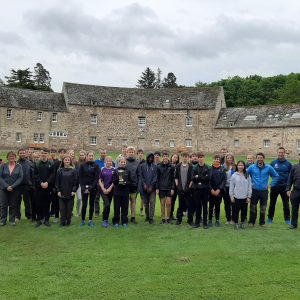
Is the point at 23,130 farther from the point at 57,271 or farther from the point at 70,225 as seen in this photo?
the point at 57,271

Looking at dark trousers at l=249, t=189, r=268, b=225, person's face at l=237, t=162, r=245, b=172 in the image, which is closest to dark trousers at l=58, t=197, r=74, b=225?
person's face at l=237, t=162, r=245, b=172

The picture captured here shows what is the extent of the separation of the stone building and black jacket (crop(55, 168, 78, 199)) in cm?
3638

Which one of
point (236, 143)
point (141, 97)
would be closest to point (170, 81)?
point (141, 97)

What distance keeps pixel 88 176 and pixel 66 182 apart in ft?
1.99

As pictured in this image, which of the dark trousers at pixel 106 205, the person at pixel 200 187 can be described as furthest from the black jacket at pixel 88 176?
the person at pixel 200 187

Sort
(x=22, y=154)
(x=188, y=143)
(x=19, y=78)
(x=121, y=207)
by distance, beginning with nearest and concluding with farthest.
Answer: (x=121, y=207)
(x=22, y=154)
(x=188, y=143)
(x=19, y=78)

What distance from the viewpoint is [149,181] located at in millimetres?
11102

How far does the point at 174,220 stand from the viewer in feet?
38.4

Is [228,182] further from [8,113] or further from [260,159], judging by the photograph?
[8,113]

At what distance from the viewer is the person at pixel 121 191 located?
35.3 feet

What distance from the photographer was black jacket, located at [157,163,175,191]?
1113 centimetres

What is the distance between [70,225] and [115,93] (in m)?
42.5

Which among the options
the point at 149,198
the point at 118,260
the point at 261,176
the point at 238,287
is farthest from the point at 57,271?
the point at 261,176

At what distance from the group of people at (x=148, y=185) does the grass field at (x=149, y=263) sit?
57 centimetres
